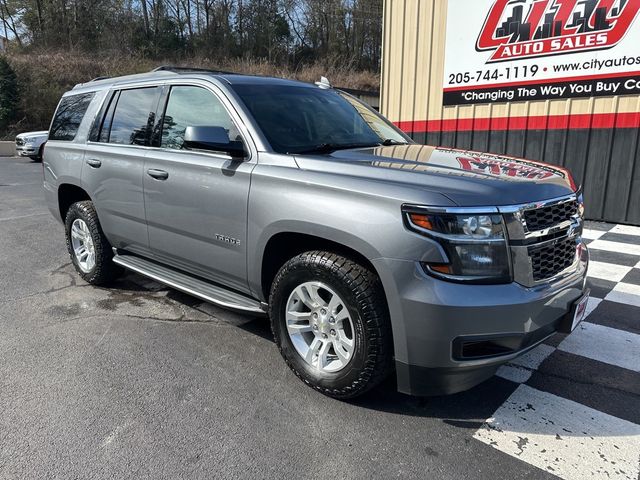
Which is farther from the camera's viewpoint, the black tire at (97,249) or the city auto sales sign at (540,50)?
the city auto sales sign at (540,50)

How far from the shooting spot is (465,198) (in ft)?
7.53

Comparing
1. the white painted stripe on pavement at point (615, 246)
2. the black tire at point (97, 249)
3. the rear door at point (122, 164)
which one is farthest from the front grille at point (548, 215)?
the white painted stripe on pavement at point (615, 246)

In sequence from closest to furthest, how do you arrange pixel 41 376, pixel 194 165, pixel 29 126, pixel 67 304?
pixel 41 376
pixel 194 165
pixel 67 304
pixel 29 126

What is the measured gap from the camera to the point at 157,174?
3613 millimetres

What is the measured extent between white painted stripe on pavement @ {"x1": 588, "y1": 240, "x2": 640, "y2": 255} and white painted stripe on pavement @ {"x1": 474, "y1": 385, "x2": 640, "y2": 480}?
13.2 ft

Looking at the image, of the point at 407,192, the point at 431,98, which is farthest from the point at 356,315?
the point at 431,98

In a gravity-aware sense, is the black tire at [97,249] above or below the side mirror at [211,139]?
below

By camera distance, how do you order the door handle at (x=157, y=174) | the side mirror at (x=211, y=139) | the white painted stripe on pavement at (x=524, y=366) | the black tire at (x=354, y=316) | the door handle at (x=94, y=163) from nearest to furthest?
the black tire at (x=354, y=316) < the side mirror at (x=211, y=139) < the white painted stripe on pavement at (x=524, y=366) < the door handle at (x=157, y=174) < the door handle at (x=94, y=163)

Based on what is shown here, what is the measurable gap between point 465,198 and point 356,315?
806mm

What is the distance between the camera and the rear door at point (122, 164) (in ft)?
12.7

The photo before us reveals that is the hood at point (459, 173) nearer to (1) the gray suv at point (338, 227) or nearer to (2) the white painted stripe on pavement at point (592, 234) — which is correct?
(1) the gray suv at point (338, 227)

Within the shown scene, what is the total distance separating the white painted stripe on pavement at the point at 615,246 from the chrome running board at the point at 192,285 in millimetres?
4930

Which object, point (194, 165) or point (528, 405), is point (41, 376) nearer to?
point (194, 165)

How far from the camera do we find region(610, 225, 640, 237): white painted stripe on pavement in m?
7.03
